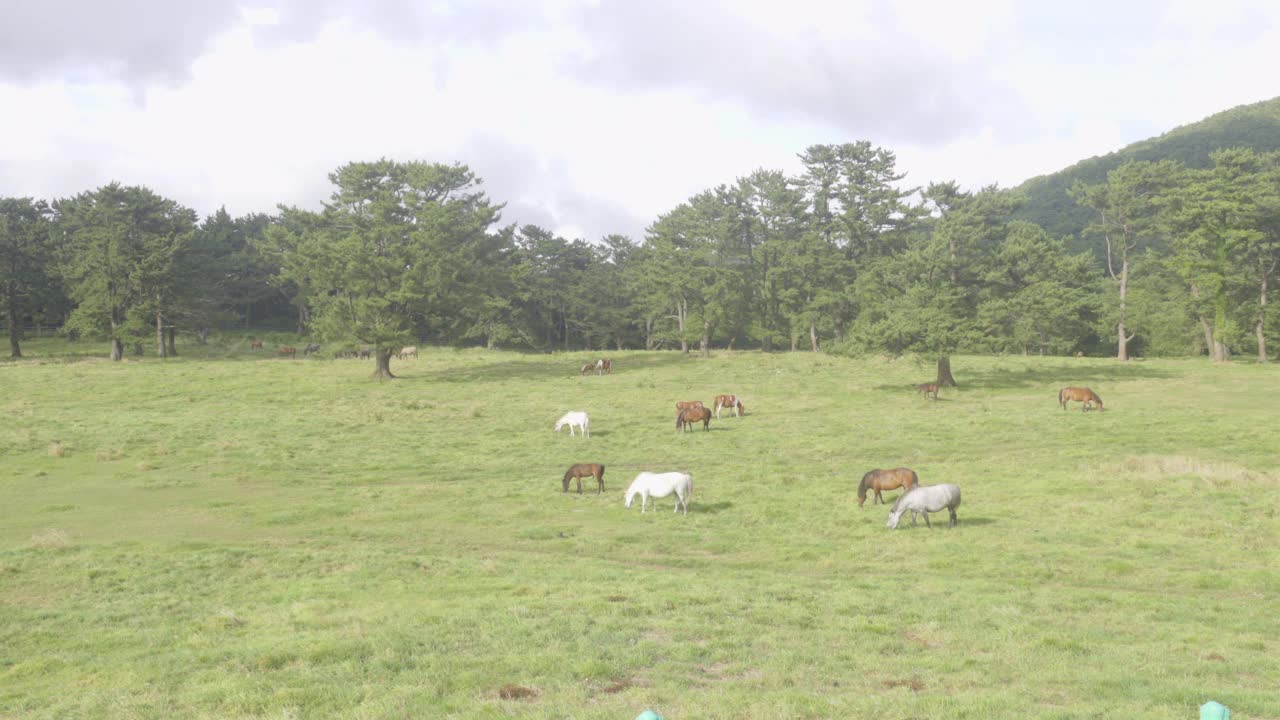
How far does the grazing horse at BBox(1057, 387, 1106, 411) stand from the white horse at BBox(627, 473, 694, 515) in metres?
28.2

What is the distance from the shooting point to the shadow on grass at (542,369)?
6109 centimetres

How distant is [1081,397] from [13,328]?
9099 cm

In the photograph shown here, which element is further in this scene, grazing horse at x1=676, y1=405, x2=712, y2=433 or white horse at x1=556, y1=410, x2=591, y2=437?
grazing horse at x1=676, y1=405, x2=712, y2=433

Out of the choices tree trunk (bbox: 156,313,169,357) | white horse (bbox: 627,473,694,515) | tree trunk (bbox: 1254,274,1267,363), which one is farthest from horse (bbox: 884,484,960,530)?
tree trunk (bbox: 156,313,169,357)

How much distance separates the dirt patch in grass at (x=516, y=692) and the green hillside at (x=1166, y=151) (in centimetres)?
15413

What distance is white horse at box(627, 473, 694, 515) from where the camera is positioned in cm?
2377

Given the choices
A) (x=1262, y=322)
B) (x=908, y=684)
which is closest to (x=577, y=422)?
(x=908, y=684)

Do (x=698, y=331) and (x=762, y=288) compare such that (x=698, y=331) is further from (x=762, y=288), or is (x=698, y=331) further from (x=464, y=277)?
(x=464, y=277)

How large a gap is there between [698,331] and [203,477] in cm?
5218

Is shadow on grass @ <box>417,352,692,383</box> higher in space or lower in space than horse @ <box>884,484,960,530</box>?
higher

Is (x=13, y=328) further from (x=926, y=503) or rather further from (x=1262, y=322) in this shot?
(x=1262, y=322)

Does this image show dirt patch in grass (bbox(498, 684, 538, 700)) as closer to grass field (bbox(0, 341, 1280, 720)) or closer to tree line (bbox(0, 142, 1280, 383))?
grass field (bbox(0, 341, 1280, 720))

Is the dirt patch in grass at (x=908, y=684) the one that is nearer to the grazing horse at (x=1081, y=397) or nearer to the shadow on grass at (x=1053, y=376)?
the grazing horse at (x=1081, y=397)

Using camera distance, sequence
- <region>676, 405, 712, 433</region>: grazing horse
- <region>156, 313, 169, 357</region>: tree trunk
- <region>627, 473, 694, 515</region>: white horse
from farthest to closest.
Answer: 1. <region>156, 313, 169, 357</region>: tree trunk
2. <region>676, 405, 712, 433</region>: grazing horse
3. <region>627, 473, 694, 515</region>: white horse
